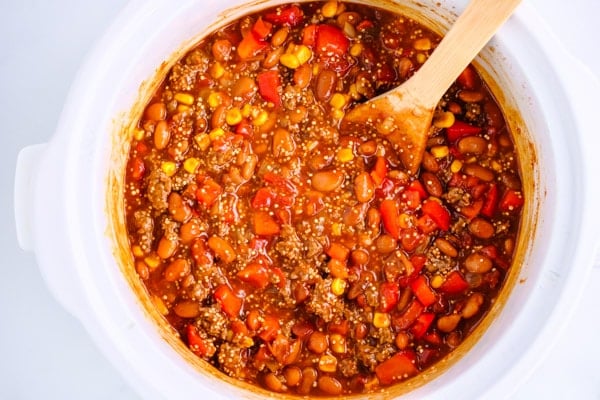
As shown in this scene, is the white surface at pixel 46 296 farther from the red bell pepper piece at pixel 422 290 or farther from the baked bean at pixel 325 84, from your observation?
the baked bean at pixel 325 84

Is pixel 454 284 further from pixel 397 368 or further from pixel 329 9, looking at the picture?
pixel 329 9

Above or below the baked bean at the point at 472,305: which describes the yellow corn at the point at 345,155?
above

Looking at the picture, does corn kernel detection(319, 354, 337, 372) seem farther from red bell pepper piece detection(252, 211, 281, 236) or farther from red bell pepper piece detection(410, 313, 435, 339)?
red bell pepper piece detection(252, 211, 281, 236)

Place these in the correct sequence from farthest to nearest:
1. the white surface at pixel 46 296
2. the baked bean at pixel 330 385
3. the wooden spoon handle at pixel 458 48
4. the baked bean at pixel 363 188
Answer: the white surface at pixel 46 296, the baked bean at pixel 330 385, the baked bean at pixel 363 188, the wooden spoon handle at pixel 458 48

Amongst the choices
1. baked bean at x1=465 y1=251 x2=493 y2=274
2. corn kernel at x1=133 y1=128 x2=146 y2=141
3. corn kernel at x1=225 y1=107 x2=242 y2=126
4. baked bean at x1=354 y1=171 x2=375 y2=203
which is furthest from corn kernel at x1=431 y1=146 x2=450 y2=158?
corn kernel at x1=133 y1=128 x2=146 y2=141

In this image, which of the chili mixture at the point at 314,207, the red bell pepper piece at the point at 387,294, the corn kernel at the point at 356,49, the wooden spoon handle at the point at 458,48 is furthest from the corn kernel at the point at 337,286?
the corn kernel at the point at 356,49
